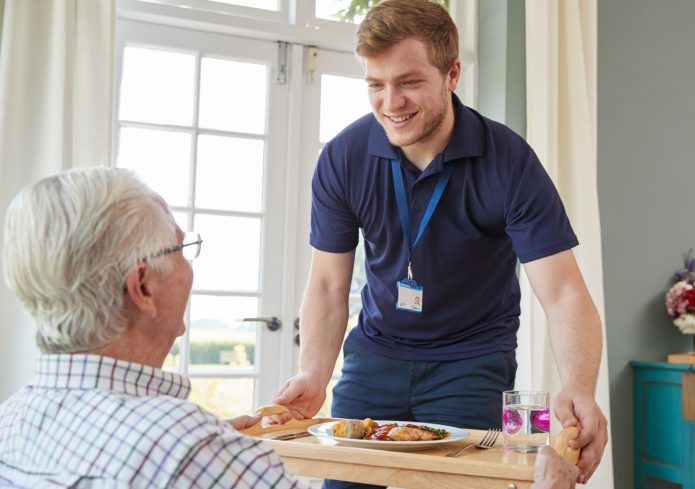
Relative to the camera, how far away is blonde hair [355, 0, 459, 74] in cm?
193

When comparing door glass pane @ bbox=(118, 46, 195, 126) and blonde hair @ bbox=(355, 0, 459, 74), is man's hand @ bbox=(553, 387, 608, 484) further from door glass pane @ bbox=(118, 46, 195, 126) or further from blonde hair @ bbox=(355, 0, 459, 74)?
door glass pane @ bbox=(118, 46, 195, 126)

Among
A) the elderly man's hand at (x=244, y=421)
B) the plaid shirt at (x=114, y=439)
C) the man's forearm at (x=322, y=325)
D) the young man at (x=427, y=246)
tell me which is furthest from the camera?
the man's forearm at (x=322, y=325)

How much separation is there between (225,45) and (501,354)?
196 centimetres

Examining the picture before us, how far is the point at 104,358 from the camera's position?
39.2 inches

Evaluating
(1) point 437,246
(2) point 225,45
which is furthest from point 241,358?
(1) point 437,246

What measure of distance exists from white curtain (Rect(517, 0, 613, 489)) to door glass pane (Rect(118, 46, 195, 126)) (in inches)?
56.5

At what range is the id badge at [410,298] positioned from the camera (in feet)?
6.62

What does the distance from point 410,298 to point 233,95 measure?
1.70 m

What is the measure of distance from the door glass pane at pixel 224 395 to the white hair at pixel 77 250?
2298 millimetres

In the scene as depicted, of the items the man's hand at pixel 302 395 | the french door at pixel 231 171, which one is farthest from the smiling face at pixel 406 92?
the french door at pixel 231 171

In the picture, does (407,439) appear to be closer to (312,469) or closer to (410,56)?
(312,469)

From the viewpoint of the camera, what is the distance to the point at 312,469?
1.39 m

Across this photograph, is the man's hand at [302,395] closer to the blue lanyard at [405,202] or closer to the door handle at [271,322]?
the blue lanyard at [405,202]

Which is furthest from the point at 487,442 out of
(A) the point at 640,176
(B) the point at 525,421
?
(A) the point at 640,176
